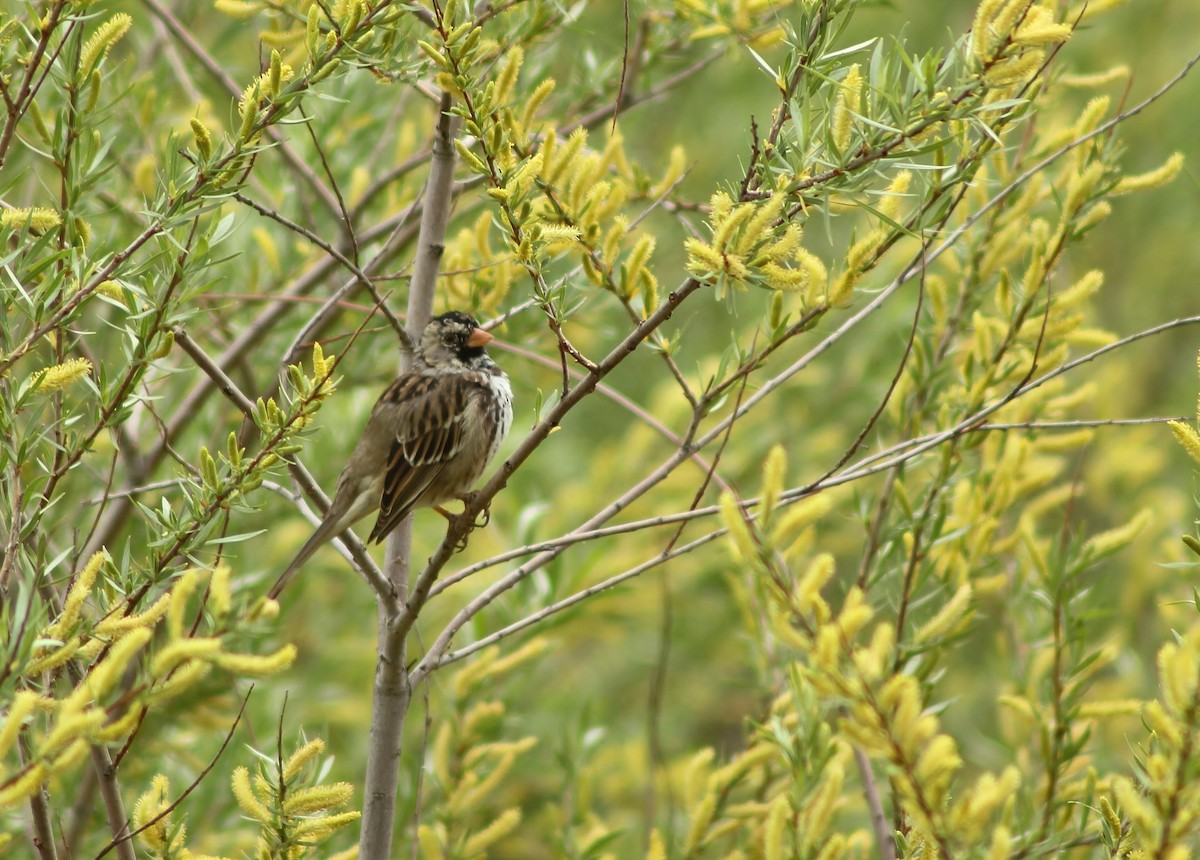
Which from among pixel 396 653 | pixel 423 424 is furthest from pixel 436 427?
pixel 396 653

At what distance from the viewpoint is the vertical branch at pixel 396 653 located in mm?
3408

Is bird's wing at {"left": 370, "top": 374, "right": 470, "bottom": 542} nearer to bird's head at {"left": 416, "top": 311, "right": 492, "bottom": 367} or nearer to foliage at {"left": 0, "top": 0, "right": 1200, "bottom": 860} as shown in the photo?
bird's head at {"left": 416, "top": 311, "right": 492, "bottom": 367}

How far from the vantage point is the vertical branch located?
11.2 feet

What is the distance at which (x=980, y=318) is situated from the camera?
167 inches

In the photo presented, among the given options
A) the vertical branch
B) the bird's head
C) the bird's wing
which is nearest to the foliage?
the vertical branch

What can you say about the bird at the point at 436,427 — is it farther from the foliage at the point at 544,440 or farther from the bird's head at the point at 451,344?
the foliage at the point at 544,440

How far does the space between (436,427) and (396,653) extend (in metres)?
2.16

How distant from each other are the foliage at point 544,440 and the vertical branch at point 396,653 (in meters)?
0.02

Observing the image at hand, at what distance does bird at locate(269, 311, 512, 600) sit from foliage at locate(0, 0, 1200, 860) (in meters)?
0.28

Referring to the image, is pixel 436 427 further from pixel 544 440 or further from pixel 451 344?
pixel 544 440

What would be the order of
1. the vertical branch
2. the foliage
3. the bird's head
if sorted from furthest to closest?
the bird's head, the vertical branch, the foliage

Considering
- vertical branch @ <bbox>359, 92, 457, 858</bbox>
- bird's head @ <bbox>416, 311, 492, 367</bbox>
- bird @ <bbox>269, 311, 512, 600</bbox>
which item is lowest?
vertical branch @ <bbox>359, 92, 457, 858</bbox>

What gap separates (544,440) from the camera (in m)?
4.77

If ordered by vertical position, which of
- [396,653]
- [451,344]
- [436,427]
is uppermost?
[451,344]
